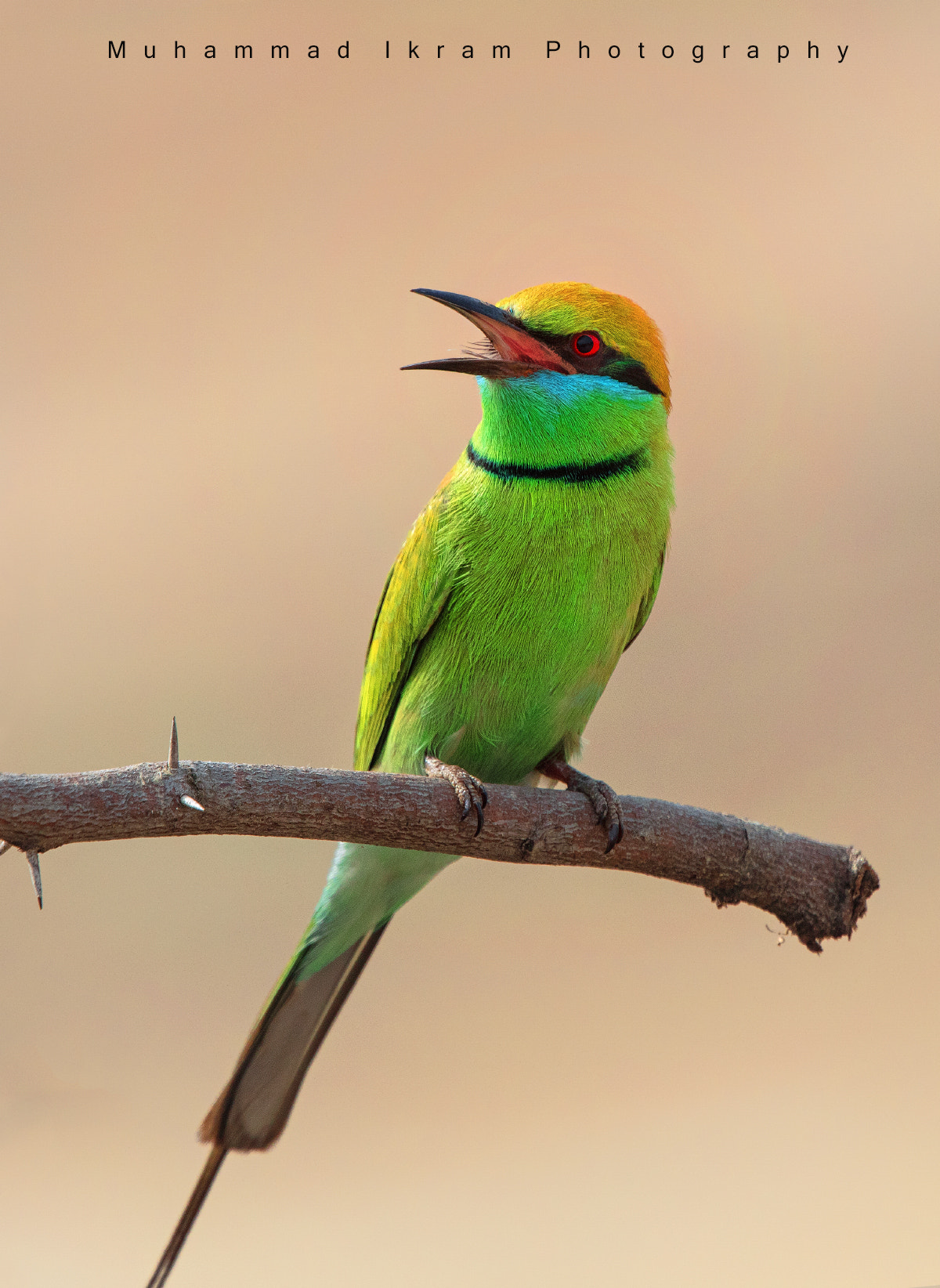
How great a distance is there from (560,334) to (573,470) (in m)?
0.20

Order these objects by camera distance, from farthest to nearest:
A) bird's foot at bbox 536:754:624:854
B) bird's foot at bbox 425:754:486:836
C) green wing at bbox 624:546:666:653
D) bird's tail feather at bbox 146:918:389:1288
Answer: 1. green wing at bbox 624:546:666:653
2. bird's tail feather at bbox 146:918:389:1288
3. bird's foot at bbox 536:754:624:854
4. bird's foot at bbox 425:754:486:836

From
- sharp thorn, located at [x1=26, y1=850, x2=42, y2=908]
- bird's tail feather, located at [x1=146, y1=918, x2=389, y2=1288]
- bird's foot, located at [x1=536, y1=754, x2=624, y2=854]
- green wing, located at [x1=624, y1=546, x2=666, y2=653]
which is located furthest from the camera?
green wing, located at [x1=624, y1=546, x2=666, y2=653]

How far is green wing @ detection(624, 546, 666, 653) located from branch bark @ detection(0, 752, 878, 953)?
335 mm

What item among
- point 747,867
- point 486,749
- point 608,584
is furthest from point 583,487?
point 747,867

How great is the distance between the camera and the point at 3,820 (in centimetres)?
112

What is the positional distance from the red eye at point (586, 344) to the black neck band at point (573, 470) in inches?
6.2

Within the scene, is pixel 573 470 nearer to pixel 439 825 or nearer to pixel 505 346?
pixel 505 346

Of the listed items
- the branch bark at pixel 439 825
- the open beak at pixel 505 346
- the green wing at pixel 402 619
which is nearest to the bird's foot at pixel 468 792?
the branch bark at pixel 439 825

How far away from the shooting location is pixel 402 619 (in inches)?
67.0

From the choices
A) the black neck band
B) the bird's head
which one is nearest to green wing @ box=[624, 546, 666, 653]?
the black neck band

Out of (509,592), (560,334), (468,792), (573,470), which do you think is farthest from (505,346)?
(468,792)

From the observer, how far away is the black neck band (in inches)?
62.9

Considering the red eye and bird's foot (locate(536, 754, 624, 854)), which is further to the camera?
the red eye

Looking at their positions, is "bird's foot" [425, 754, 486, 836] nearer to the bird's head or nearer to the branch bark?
the branch bark
